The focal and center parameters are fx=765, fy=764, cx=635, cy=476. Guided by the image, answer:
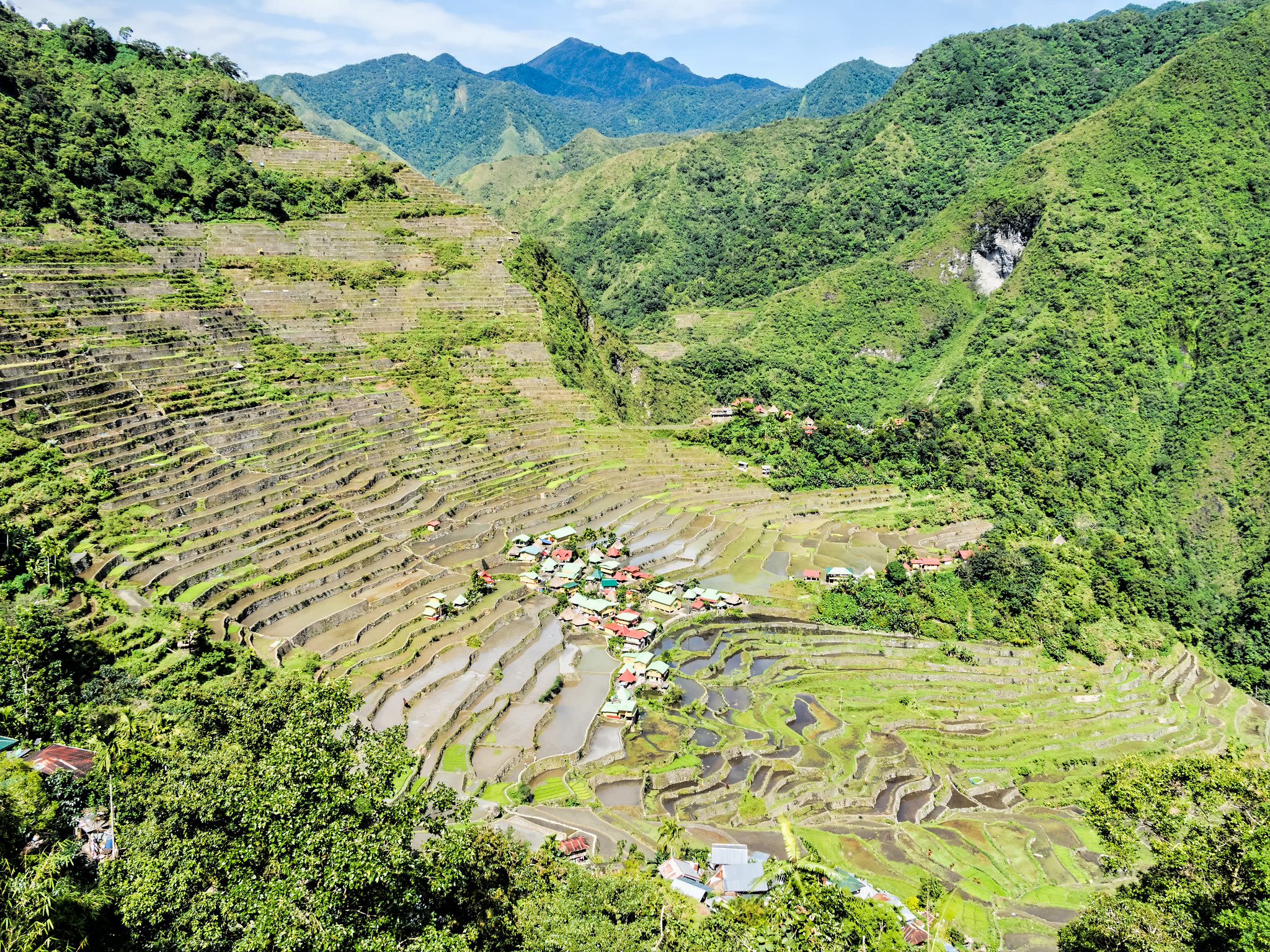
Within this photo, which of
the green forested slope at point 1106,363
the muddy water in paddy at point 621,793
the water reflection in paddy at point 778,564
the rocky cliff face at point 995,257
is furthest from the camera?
the rocky cliff face at point 995,257

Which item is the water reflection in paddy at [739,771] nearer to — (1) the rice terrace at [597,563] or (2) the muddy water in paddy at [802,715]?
(1) the rice terrace at [597,563]

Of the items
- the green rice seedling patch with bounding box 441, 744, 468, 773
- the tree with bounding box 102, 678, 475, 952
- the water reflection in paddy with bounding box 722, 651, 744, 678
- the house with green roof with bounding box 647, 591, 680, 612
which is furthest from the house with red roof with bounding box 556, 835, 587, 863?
the house with green roof with bounding box 647, 591, 680, 612

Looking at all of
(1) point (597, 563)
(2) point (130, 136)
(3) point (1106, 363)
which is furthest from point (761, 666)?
(2) point (130, 136)

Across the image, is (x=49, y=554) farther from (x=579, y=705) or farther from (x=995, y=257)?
(x=995, y=257)

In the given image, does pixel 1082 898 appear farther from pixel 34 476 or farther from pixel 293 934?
pixel 34 476

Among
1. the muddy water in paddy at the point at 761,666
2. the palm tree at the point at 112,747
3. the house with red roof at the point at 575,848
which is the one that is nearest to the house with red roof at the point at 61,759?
the palm tree at the point at 112,747

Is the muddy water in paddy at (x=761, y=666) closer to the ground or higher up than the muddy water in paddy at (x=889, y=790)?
higher up

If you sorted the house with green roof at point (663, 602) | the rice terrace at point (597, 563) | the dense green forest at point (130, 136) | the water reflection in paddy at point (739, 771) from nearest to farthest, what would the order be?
the rice terrace at point (597, 563), the water reflection in paddy at point (739, 771), the house with green roof at point (663, 602), the dense green forest at point (130, 136)
